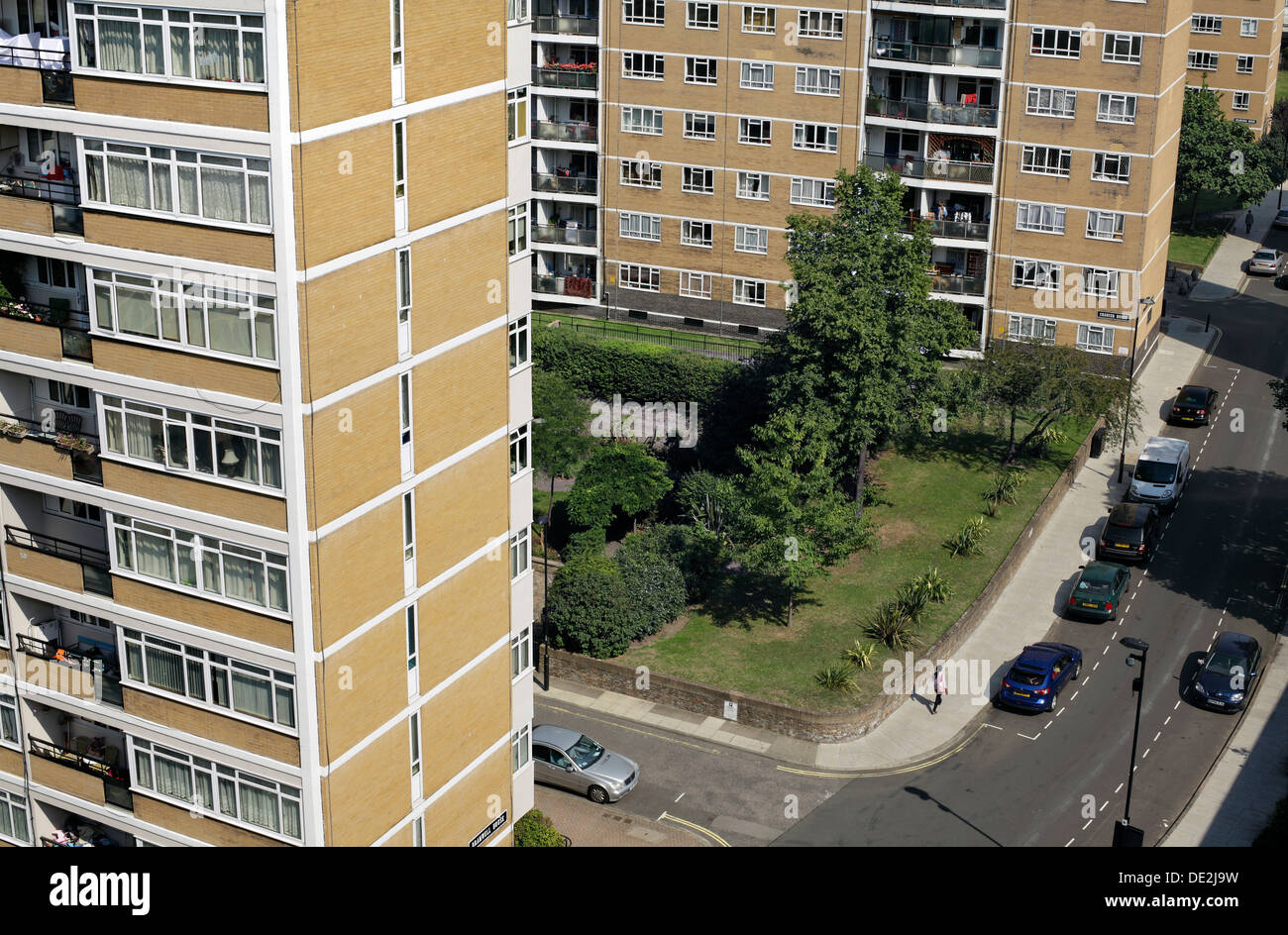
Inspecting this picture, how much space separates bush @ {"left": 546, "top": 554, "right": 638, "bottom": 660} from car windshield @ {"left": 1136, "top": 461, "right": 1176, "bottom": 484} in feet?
72.4

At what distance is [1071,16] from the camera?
67.9m

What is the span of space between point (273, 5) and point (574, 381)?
49294 millimetres

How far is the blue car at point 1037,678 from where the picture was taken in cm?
4788

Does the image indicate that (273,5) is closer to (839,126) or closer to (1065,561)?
(1065,561)

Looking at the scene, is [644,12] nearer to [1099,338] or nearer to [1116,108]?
[1116,108]

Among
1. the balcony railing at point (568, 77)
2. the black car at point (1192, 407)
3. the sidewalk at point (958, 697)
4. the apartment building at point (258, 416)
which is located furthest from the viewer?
the balcony railing at point (568, 77)

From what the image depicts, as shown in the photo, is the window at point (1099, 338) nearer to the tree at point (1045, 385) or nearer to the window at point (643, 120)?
the tree at point (1045, 385)

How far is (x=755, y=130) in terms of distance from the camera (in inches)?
2940

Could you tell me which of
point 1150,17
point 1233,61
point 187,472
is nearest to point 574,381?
point 1150,17

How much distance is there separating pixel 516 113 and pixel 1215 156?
234ft

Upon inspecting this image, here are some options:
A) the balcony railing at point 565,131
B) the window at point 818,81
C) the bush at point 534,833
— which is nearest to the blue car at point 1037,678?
the bush at point 534,833

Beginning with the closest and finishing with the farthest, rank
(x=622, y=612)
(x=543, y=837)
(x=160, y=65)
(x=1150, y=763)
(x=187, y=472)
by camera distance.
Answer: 1. (x=160, y=65)
2. (x=187, y=472)
3. (x=543, y=837)
4. (x=1150, y=763)
5. (x=622, y=612)

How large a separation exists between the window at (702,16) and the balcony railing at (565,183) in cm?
934

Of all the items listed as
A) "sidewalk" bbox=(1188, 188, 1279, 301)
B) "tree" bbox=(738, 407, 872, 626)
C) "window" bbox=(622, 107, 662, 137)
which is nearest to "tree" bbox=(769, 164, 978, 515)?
"tree" bbox=(738, 407, 872, 626)
